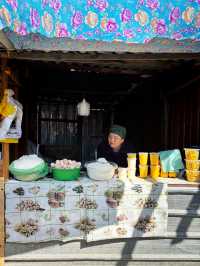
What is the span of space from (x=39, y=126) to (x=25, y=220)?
17.2ft

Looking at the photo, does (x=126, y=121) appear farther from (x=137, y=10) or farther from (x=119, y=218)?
(x=137, y=10)

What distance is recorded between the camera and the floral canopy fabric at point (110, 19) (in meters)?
3.21

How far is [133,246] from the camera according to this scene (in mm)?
4035

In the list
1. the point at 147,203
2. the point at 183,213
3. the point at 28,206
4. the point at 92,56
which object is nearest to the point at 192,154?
the point at 183,213

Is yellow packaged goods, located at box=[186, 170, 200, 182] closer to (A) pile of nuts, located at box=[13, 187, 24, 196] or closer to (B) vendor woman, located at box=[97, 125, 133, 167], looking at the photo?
(B) vendor woman, located at box=[97, 125, 133, 167]

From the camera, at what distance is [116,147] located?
4.81 meters

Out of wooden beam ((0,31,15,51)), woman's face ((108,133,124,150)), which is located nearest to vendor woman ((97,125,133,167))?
woman's face ((108,133,124,150))

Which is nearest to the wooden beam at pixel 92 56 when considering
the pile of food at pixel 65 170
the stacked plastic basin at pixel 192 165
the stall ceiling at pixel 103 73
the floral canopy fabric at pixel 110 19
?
the stall ceiling at pixel 103 73

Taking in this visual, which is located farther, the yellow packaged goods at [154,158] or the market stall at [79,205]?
the yellow packaged goods at [154,158]

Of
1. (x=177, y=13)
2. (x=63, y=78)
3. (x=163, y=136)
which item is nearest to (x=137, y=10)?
(x=177, y=13)

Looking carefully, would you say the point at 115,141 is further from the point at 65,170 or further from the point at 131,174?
the point at 65,170

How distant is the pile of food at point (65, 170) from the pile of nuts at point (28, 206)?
41cm

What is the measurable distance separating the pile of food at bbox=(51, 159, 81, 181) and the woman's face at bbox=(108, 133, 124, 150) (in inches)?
33.5

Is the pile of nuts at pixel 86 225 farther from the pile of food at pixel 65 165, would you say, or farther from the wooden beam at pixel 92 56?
the wooden beam at pixel 92 56
